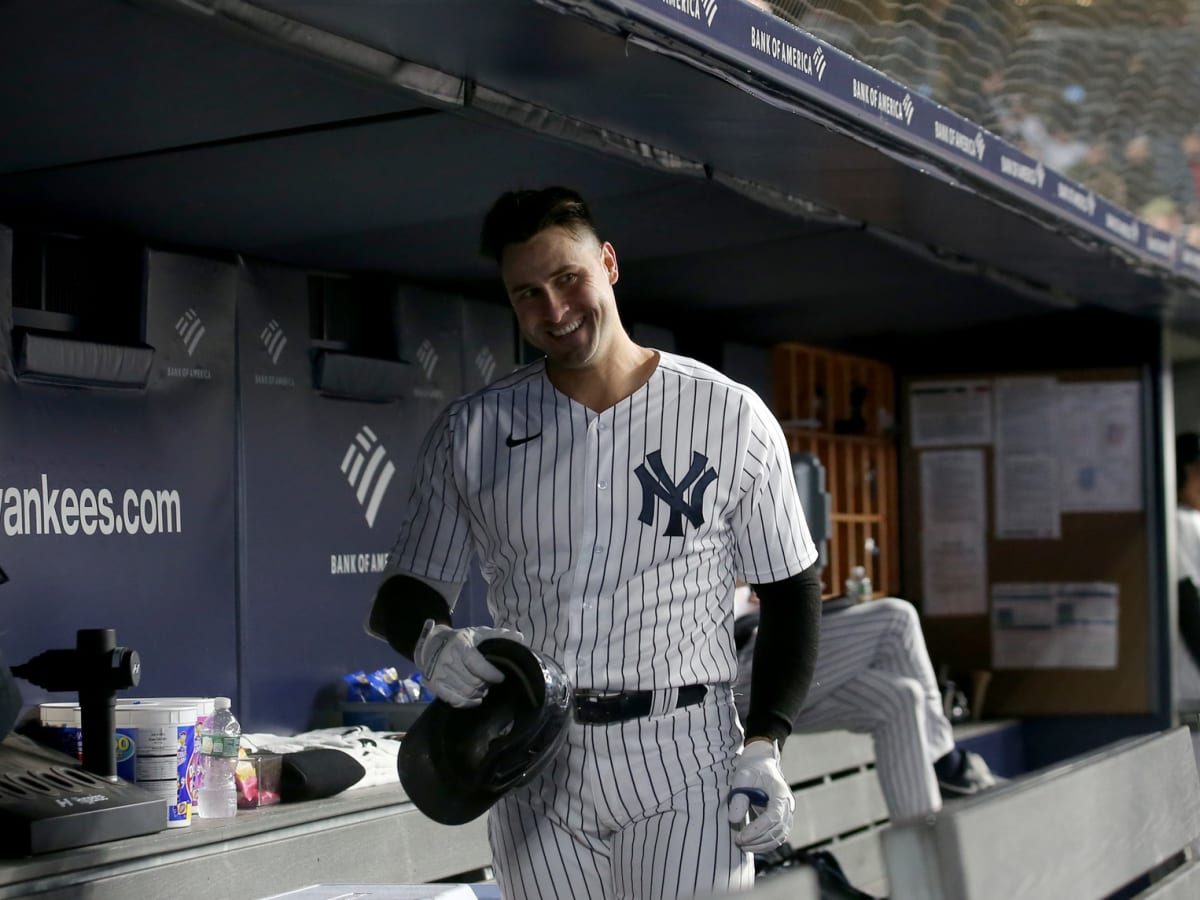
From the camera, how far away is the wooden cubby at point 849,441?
7.05m

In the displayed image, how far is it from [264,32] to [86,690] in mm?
1455

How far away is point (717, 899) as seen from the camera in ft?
4.19

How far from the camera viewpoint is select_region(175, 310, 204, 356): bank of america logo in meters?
4.31

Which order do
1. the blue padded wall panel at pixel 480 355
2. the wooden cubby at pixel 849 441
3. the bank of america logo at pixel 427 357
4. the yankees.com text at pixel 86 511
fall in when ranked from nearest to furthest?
the yankees.com text at pixel 86 511 < the bank of america logo at pixel 427 357 < the blue padded wall panel at pixel 480 355 < the wooden cubby at pixel 849 441

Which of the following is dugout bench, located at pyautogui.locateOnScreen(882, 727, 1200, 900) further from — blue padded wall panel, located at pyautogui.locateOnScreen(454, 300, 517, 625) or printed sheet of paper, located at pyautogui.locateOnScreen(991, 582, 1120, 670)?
printed sheet of paper, located at pyautogui.locateOnScreen(991, 582, 1120, 670)

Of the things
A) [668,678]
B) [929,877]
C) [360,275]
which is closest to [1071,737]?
[360,275]

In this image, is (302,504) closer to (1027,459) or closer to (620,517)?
(620,517)

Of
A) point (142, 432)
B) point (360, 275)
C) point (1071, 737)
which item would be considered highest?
point (360, 275)

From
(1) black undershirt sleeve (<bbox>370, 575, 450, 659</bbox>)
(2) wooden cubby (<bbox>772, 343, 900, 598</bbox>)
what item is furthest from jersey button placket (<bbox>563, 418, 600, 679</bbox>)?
(2) wooden cubby (<bbox>772, 343, 900, 598</bbox>)

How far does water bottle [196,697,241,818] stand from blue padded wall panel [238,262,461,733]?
0.64 meters

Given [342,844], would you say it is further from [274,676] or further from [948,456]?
[948,456]

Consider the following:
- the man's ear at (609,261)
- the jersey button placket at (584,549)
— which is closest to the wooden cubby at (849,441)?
the man's ear at (609,261)

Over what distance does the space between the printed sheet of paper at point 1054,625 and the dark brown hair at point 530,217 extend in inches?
206

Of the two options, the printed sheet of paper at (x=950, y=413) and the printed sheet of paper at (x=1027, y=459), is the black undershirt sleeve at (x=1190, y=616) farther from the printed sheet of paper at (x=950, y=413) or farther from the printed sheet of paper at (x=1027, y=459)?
the printed sheet of paper at (x=950, y=413)
